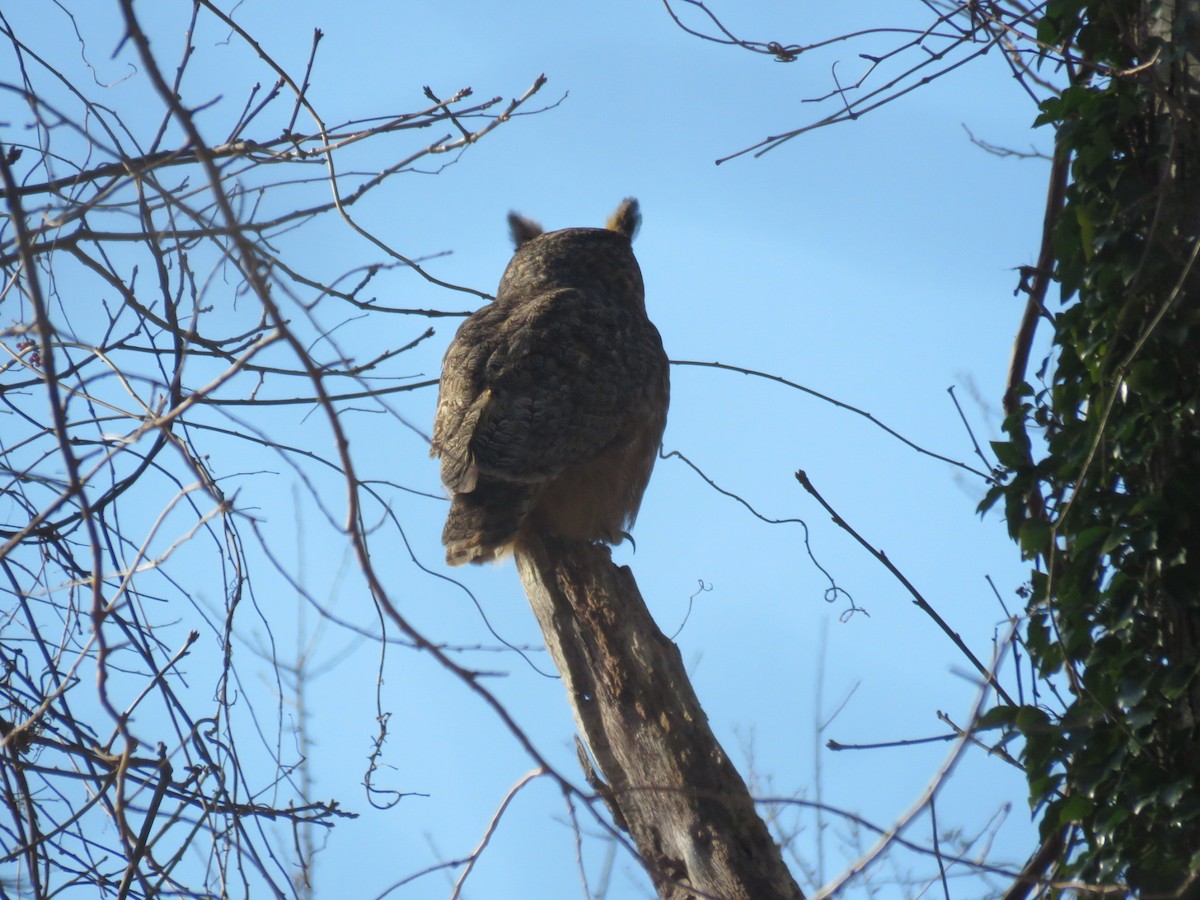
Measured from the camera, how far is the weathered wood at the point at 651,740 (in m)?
2.76

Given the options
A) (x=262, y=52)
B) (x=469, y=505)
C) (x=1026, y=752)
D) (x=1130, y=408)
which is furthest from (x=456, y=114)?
(x=1026, y=752)

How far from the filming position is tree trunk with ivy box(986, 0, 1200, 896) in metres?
2.46

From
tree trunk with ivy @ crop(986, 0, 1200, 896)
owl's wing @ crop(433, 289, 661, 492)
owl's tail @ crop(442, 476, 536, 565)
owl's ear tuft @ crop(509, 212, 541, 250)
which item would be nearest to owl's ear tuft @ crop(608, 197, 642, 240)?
owl's ear tuft @ crop(509, 212, 541, 250)

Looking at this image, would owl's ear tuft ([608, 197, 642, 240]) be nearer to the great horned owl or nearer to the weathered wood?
the great horned owl

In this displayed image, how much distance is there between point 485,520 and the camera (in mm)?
3727

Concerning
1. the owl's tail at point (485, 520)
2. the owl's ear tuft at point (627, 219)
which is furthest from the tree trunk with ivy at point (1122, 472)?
the owl's ear tuft at point (627, 219)

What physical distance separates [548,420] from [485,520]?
0.42 meters

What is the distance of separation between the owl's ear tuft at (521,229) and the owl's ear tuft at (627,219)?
34 cm

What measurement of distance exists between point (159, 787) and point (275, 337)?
4.85 ft

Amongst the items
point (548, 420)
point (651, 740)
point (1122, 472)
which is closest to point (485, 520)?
point (548, 420)

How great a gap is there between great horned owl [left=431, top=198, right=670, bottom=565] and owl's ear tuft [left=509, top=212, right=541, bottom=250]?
0.85m

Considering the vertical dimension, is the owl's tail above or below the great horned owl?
below

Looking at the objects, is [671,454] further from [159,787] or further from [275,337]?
[275,337]

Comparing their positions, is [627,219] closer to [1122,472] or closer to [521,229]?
[521,229]
